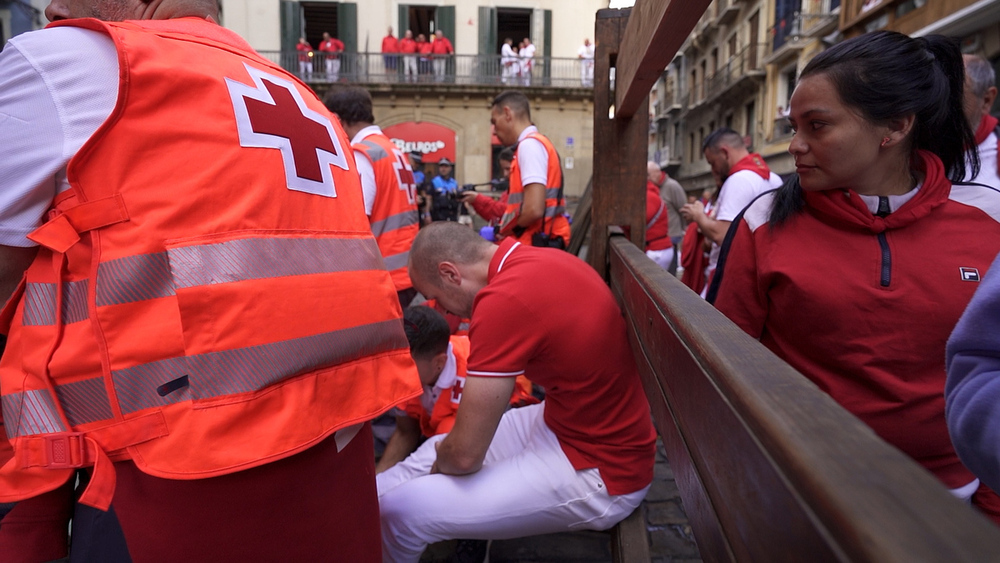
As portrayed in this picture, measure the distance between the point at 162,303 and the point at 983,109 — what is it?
3139 millimetres

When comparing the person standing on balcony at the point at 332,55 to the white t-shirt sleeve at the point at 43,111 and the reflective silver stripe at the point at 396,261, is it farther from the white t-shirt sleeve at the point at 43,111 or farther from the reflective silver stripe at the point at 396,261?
the white t-shirt sleeve at the point at 43,111

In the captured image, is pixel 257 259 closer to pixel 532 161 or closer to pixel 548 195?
pixel 532 161

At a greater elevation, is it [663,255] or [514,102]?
[514,102]

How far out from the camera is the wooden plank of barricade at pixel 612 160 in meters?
2.76

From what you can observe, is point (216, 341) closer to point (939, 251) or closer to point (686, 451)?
point (686, 451)

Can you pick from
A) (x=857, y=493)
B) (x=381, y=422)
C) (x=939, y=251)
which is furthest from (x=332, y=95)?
(x=857, y=493)

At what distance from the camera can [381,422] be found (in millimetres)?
3170

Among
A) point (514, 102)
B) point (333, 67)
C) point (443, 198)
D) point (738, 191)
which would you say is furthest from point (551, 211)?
point (333, 67)

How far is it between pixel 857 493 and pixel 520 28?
81.1ft

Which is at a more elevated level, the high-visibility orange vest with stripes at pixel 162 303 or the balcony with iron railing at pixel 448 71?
the balcony with iron railing at pixel 448 71

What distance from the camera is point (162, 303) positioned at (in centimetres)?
90

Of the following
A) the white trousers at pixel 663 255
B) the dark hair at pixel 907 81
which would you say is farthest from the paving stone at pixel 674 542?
the white trousers at pixel 663 255

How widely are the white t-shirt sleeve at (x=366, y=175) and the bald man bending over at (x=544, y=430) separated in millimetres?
1205

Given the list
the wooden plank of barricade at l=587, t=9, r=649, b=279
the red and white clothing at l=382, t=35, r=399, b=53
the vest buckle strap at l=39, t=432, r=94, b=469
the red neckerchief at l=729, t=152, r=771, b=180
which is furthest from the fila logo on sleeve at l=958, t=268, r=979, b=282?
the red and white clothing at l=382, t=35, r=399, b=53
